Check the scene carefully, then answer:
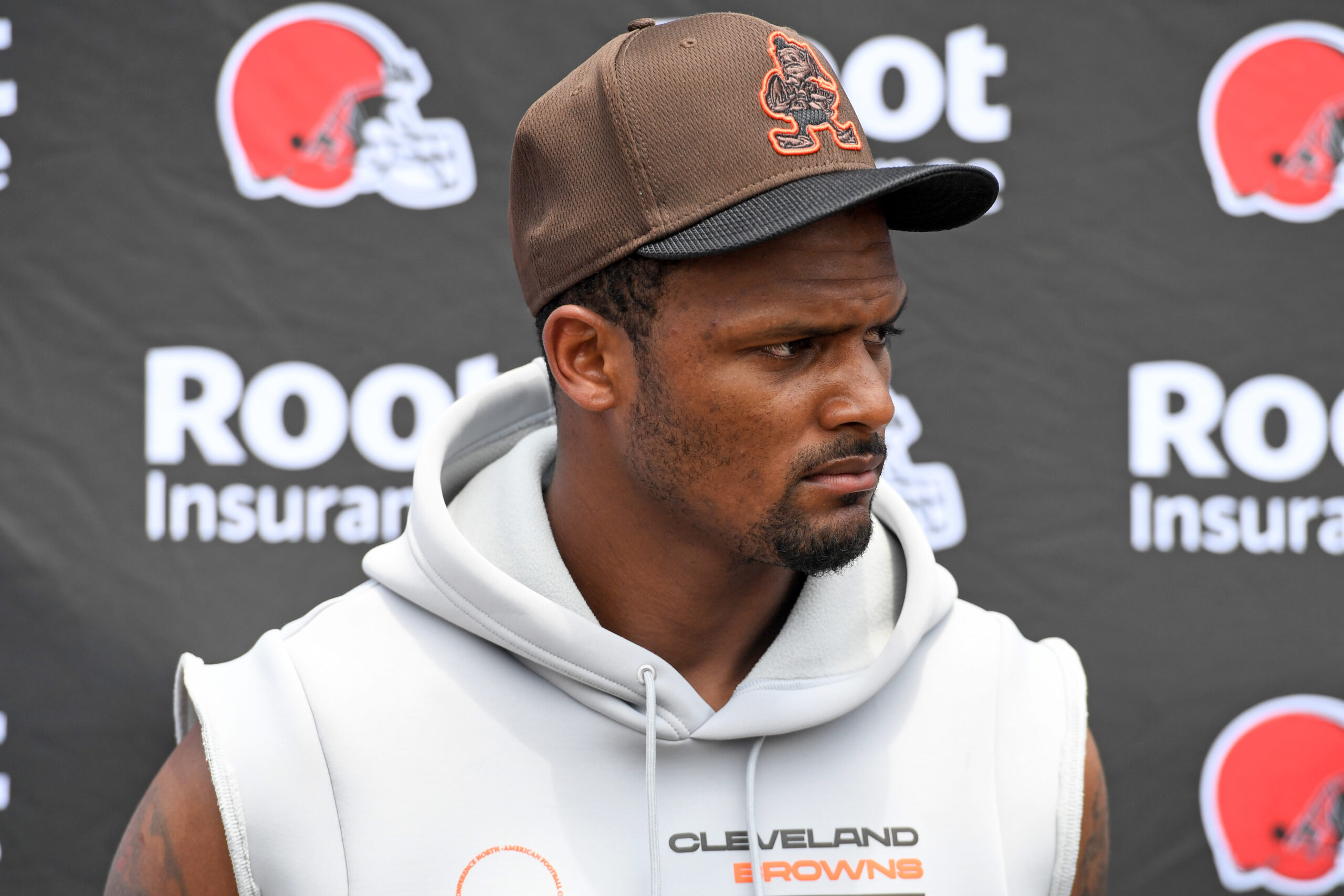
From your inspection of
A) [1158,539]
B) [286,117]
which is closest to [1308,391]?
[1158,539]

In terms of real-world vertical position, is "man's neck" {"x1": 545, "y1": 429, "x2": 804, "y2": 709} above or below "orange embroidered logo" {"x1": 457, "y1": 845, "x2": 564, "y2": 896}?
above

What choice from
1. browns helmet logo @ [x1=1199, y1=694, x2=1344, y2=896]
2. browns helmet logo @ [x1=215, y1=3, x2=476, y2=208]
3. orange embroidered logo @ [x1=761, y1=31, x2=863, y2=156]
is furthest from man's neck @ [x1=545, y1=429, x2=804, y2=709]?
browns helmet logo @ [x1=1199, y1=694, x2=1344, y2=896]

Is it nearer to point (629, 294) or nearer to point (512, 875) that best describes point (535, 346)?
point (629, 294)

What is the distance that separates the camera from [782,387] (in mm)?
936

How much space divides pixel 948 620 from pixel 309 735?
62 cm

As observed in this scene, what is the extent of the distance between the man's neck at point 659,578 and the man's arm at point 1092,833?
348 millimetres

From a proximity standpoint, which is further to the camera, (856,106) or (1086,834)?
(856,106)

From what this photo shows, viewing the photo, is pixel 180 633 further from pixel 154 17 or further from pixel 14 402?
pixel 154 17

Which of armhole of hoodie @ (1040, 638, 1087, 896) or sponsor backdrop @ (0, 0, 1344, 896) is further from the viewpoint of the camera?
sponsor backdrop @ (0, 0, 1344, 896)

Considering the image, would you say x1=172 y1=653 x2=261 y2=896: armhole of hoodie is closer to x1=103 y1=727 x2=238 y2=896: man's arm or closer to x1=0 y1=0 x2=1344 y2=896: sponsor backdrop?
x1=103 y1=727 x2=238 y2=896: man's arm

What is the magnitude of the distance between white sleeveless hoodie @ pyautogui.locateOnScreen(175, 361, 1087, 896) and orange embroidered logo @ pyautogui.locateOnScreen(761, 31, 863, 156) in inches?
16.2

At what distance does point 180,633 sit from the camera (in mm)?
1578

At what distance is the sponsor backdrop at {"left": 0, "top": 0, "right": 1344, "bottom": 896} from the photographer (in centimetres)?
159

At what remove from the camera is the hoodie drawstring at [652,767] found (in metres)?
0.93
